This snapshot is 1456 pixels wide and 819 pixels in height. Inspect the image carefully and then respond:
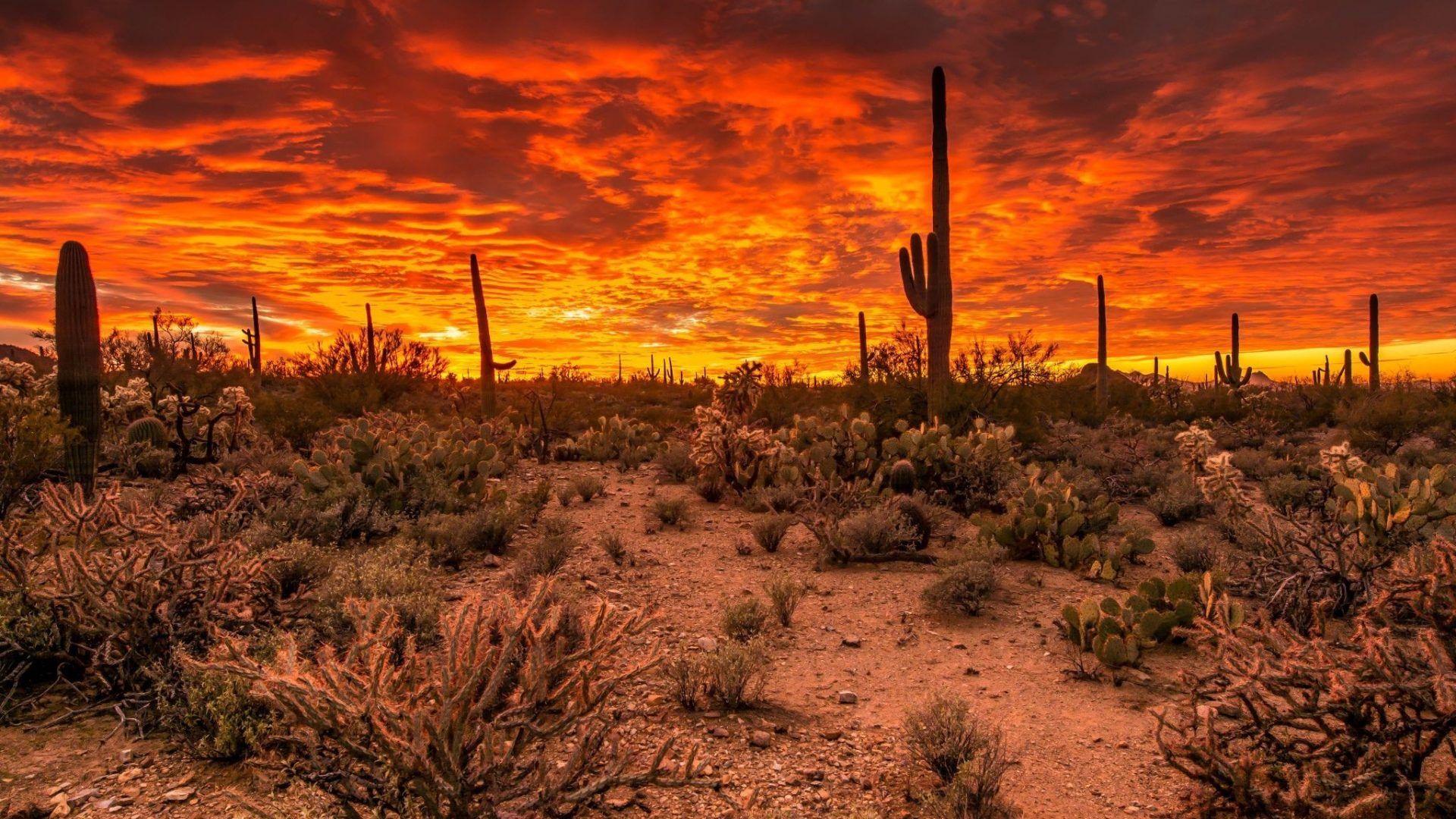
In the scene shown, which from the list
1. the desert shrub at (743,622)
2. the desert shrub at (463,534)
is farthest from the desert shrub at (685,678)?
the desert shrub at (463,534)

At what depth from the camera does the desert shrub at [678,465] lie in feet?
38.4

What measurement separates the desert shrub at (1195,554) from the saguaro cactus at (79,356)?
1145 cm

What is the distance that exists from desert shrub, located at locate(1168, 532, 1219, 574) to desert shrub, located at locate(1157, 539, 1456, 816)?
129 inches

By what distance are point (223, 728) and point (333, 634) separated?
1.07 meters

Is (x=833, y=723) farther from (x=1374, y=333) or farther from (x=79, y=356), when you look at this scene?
(x=1374, y=333)

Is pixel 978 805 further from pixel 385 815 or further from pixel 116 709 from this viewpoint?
pixel 116 709

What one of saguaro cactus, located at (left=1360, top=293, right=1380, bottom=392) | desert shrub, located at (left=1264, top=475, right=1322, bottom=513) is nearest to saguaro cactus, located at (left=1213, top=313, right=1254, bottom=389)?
saguaro cactus, located at (left=1360, top=293, right=1380, bottom=392)

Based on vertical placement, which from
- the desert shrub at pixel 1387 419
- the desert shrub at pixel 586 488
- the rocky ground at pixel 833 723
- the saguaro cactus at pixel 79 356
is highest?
the saguaro cactus at pixel 79 356

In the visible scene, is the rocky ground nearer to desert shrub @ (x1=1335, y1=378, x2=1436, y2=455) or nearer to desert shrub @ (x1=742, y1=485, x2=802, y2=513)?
desert shrub @ (x1=742, y1=485, x2=802, y2=513)

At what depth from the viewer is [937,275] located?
13867 millimetres

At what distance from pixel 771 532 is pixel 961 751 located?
165 inches

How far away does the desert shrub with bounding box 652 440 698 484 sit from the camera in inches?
461

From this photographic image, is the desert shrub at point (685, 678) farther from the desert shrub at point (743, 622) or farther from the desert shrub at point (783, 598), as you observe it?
the desert shrub at point (783, 598)

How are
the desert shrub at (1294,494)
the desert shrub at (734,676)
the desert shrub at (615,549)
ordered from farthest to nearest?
the desert shrub at (1294,494), the desert shrub at (615,549), the desert shrub at (734,676)
